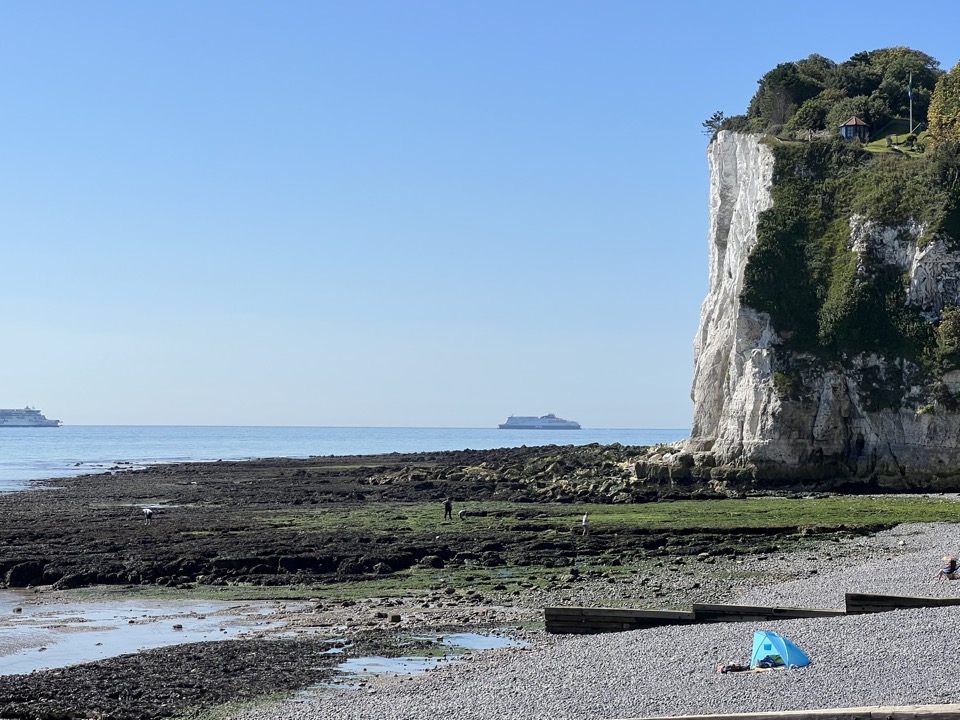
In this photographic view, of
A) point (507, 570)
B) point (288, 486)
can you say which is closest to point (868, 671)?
point (507, 570)

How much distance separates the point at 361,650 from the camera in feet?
71.5

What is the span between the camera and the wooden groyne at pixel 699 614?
20.6 metres

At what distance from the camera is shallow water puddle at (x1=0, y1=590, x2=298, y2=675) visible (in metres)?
22.5

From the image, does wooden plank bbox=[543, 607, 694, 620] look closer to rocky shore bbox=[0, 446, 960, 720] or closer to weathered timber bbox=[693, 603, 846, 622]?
weathered timber bbox=[693, 603, 846, 622]

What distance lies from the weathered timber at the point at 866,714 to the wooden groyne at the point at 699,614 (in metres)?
6.58

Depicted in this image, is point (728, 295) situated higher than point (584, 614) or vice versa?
point (728, 295)

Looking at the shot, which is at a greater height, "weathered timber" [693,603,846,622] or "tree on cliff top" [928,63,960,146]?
"tree on cliff top" [928,63,960,146]

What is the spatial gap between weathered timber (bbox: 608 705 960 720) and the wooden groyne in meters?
6.58

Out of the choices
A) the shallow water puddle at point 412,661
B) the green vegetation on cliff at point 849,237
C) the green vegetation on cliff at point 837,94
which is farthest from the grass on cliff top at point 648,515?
the green vegetation on cliff at point 837,94

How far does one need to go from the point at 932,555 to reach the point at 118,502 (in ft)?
152

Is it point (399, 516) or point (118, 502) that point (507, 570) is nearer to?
point (399, 516)

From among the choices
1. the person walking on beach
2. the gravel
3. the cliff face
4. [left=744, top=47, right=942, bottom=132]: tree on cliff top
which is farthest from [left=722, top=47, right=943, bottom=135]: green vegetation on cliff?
the gravel

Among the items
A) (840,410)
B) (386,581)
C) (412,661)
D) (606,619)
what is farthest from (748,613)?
(840,410)

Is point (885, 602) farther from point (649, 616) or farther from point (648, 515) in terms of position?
point (648, 515)
